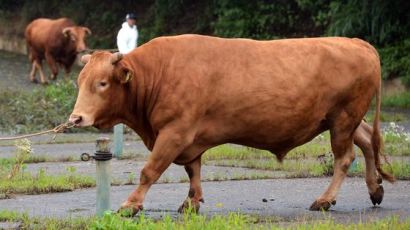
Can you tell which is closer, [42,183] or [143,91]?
[143,91]

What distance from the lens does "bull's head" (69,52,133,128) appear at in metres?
9.93

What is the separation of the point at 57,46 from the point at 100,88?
70.7 ft

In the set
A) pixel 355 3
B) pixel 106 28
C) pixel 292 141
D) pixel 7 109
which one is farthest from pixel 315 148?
pixel 106 28

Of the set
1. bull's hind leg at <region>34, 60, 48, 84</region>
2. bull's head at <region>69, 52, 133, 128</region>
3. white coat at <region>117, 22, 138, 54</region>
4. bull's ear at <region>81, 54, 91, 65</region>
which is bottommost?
bull's hind leg at <region>34, 60, 48, 84</region>

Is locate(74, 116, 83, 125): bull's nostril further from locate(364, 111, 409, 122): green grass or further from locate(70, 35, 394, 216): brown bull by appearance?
locate(364, 111, 409, 122): green grass

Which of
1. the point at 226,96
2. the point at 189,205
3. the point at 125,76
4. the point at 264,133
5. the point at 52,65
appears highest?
the point at 125,76

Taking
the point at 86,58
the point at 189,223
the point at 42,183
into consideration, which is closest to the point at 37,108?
the point at 42,183

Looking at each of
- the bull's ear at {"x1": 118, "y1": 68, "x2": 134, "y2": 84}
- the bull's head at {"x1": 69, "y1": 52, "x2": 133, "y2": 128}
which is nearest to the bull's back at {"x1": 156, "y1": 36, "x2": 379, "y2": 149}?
the bull's ear at {"x1": 118, "y1": 68, "x2": 134, "y2": 84}

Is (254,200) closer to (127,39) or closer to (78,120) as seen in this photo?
(78,120)

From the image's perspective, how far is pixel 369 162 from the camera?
Result: 435 inches

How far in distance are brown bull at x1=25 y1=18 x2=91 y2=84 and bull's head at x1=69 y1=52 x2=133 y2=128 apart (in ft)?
67.4

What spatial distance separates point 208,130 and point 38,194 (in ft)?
8.08

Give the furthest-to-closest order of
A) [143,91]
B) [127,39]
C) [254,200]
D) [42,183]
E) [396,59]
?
[127,39], [396,59], [42,183], [254,200], [143,91]

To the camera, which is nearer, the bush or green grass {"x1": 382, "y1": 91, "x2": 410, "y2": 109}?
the bush
